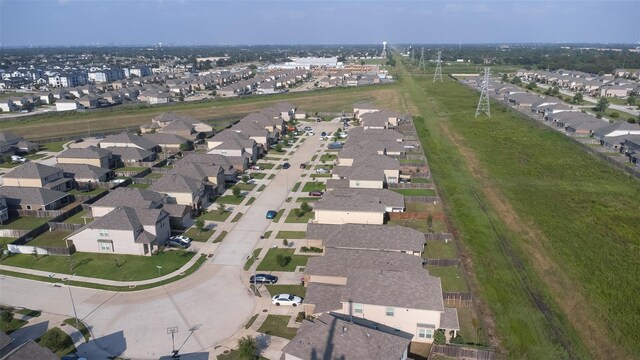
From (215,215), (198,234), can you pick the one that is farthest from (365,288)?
(215,215)

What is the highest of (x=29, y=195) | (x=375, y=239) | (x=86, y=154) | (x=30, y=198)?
(x=86, y=154)

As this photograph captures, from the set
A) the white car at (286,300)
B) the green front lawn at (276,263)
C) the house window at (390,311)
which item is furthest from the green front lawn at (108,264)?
the house window at (390,311)

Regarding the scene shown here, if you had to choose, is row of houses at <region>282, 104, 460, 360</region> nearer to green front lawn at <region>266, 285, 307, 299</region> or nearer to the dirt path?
green front lawn at <region>266, 285, 307, 299</region>

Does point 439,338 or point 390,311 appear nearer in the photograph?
point 439,338

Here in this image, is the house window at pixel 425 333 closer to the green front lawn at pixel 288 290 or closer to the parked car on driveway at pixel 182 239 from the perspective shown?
the green front lawn at pixel 288 290

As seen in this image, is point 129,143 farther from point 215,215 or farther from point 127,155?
point 215,215

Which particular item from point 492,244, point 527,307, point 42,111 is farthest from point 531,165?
point 42,111

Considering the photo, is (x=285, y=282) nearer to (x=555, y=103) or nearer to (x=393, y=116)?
(x=393, y=116)
